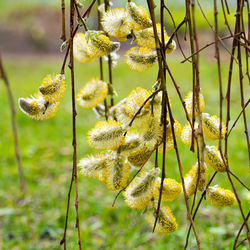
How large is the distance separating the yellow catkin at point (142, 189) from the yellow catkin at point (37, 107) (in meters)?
0.19

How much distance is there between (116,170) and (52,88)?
174 mm

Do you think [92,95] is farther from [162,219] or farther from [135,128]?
[162,219]

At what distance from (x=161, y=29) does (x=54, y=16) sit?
11.5 metres

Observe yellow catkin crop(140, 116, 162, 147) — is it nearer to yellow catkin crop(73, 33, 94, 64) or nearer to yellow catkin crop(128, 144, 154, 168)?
yellow catkin crop(128, 144, 154, 168)

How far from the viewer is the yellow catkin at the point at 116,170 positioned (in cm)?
65

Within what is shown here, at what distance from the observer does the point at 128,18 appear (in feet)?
2.12

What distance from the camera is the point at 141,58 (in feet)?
2.15

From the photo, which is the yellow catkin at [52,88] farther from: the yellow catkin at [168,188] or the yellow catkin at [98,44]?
the yellow catkin at [168,188]

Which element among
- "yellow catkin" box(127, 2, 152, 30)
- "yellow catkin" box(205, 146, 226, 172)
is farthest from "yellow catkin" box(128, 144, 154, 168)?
"yellow catkin" box(127, 2, 152, 30)

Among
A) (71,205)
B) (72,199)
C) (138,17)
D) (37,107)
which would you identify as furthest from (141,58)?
(72,199)

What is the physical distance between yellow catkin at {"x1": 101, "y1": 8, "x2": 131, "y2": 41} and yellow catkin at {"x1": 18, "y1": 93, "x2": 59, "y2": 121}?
158mm

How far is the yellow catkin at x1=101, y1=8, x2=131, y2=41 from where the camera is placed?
0.65 metres

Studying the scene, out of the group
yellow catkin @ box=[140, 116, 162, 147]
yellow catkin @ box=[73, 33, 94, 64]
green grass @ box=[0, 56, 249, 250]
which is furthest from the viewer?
green grass @ box=[0, 56, 249, 250]

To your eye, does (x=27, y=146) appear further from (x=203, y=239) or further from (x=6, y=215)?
(x=203, y=239)
